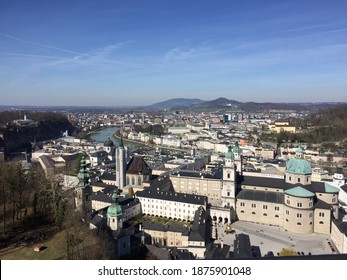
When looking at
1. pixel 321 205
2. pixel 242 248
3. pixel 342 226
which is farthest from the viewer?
pixel 321 205

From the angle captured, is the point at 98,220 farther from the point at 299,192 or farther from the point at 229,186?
the point at 299,192

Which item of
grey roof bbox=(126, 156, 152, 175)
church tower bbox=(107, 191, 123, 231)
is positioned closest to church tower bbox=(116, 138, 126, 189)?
grey roof bbox=(126, 156, 152, 175)

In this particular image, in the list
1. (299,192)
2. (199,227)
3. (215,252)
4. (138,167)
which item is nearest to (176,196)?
(199,227)

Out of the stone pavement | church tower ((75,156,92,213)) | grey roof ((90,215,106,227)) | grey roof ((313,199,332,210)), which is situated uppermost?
church tower ((75,156,92,213))

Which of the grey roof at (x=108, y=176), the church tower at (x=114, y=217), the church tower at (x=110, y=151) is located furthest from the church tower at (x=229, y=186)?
the church tower at (x=110, y=151)

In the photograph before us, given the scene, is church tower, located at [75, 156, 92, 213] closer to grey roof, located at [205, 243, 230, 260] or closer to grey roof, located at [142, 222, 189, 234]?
grey roof, located at [142, 222, 189, 234]

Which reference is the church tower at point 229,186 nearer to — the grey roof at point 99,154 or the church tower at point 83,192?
the church tower at point 83,192
